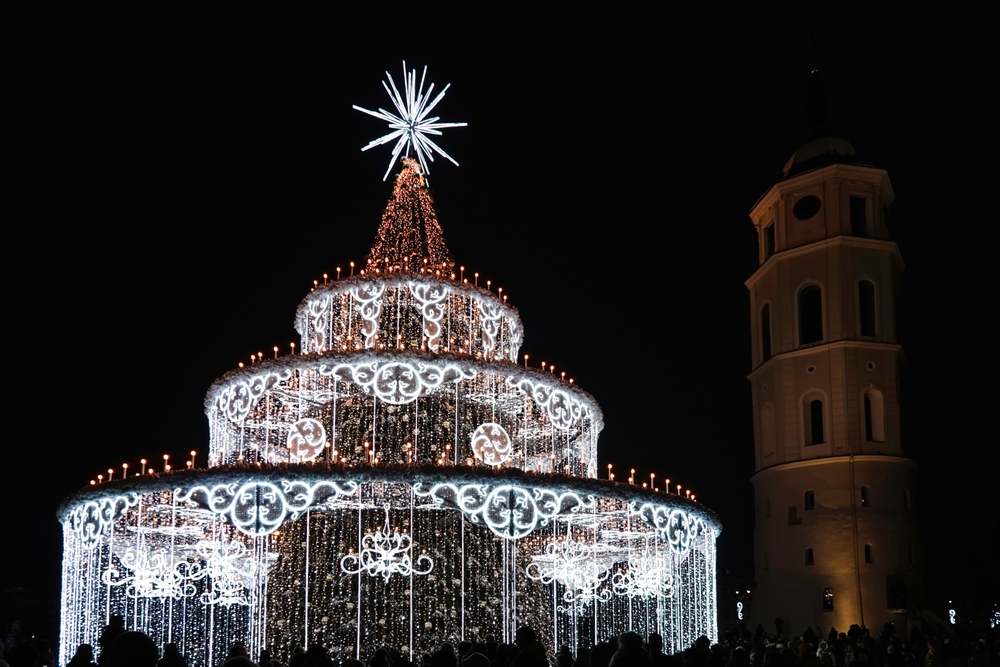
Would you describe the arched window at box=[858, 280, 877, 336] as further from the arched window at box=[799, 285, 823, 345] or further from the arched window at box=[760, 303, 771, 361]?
the arched window at box=[760, 303, 771, 361]

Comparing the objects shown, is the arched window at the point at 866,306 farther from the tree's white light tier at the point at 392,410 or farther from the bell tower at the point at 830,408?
the tree's white light tier at the point at 392,410

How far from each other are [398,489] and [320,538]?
8.50 feet

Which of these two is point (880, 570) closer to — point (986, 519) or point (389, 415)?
point (986, 519)

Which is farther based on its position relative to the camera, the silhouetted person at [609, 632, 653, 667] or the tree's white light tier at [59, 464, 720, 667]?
the tree's white light tier at [59, 464, 720, 667]

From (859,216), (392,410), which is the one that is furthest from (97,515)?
(859,216)

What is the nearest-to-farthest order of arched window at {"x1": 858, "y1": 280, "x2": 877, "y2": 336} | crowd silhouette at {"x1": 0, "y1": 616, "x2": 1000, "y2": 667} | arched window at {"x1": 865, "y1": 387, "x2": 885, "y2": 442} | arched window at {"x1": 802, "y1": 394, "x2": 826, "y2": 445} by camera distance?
crowd silhouette at {"x1": 0, "y1": 616, "x2": 1000, "y2": 667}
arched window at {"x1": 865, "y1": 387, "x2": 885, "y2": 442}
arched window at {"x1": 802, "y1": 394, "x2": 826, "y2": 445}
arched window at {"x1": 858, "y1": 280, "x2": 877, "y2": 336}

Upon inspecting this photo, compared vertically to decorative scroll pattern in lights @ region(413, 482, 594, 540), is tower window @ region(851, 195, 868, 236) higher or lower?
higher

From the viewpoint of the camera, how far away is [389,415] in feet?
86.6

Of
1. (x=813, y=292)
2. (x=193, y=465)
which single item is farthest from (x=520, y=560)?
(x=813, y=292)

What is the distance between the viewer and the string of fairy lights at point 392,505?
21.6 m

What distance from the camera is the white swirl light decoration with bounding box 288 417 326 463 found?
82.4 ft

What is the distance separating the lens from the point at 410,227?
30.4 meters

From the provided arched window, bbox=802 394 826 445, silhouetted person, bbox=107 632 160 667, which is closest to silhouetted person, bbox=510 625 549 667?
silhouetted person, bbox=107 632 160 667

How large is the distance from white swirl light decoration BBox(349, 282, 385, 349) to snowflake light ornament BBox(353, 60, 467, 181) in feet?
15.7
